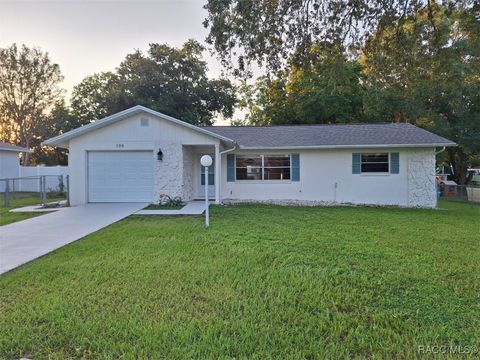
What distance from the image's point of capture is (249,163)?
581 inches

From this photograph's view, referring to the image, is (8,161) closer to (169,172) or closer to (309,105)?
(169,172)

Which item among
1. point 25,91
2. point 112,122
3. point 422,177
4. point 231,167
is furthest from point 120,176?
point 25,91

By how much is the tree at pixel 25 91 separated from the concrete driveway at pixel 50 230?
2286cm

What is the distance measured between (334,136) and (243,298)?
12.3 m

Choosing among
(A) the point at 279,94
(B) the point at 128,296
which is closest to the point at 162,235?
(B) the point at 128,296

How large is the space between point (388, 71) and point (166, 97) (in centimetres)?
2207

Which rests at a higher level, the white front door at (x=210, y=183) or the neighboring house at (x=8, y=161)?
the neighboring house at (x=8, y=161)

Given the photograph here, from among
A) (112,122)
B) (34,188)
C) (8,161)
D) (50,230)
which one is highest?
(112,122)

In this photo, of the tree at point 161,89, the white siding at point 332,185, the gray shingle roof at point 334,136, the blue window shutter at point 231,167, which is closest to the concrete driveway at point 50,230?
the blue window shutter at point 231,167

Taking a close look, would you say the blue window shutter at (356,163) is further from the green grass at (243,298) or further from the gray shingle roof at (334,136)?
the green grass at (243,298)

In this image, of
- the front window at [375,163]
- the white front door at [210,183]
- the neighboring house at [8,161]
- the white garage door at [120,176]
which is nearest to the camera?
the white garage door at [120,176]

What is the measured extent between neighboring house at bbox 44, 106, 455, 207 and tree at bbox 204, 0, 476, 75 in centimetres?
551

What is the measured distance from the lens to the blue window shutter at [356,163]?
14133 millimetres

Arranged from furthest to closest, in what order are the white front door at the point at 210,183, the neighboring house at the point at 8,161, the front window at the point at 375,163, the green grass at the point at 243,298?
the neighboring house at the point at 8,161
the white front door at the point at 210,183
the front window at the point at 375,163
the green grass at the point at 243,298
